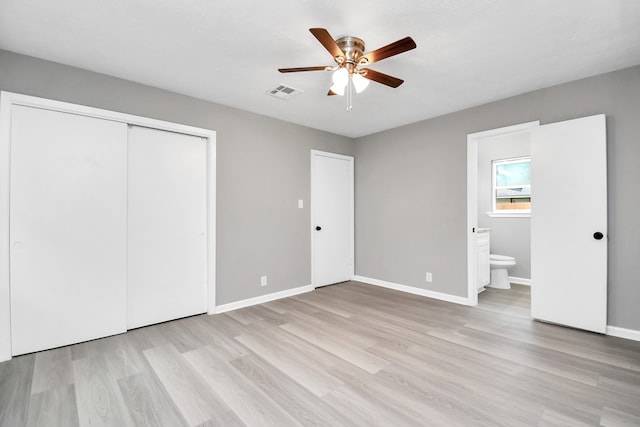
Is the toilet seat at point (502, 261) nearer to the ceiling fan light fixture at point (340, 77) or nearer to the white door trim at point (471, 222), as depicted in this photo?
the white door trim at point (471, 222)

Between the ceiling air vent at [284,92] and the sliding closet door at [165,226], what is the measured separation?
1036 mm

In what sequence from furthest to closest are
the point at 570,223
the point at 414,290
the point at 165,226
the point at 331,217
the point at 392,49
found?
the point at 331,217, the point at 414,290, the point at 165,226, the point at 570,223, the point at 392,49

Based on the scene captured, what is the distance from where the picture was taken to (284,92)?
313 centimetres

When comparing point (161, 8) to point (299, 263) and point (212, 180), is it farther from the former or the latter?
point (299, 263)

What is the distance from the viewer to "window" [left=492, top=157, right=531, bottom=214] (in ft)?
16.2

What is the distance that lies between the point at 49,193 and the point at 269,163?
2.24 metres

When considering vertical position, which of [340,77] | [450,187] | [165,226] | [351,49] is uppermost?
[351,49]

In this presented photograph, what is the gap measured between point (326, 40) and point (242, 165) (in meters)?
2.18

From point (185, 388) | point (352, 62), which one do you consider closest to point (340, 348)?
point (185, 388)

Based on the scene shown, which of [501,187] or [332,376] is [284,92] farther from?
[501,187]

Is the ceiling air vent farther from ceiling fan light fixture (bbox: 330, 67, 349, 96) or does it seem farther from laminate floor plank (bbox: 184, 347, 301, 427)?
laminate floor plank (bbox: 184, 347, 301, 427)

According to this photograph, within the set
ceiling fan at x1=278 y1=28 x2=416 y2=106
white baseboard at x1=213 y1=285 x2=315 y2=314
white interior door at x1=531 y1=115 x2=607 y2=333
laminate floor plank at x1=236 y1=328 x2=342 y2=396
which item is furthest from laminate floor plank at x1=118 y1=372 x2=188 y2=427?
white interior door at x1=531 y1=115 x2=607 y2=333

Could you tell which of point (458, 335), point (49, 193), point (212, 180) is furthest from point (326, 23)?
point (458, 335)

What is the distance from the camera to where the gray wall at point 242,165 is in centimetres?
256
